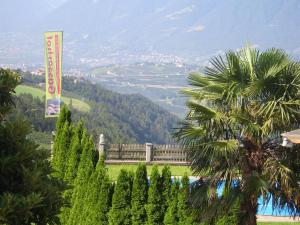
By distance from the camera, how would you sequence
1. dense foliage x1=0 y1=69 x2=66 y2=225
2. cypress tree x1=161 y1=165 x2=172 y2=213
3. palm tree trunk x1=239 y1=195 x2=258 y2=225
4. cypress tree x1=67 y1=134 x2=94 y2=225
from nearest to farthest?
dense foliage x1=0 y1=69 x2=66 y2=225 < palm tree trunk x1=239 y1=195 x2=258 y2=225 < cypress tree x1=161 y1=165 x2=172 y2=213 < cypress tree x1=67 y1=134 x2=94 y2=225

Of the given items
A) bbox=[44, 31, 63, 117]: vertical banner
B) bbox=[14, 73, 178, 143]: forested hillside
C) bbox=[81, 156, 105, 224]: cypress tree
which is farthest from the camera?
bbox=[14, 73, 178, 143]: forested hillside

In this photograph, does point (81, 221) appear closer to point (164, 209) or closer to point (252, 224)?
point (164, 209)

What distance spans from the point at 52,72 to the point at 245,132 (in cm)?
1266

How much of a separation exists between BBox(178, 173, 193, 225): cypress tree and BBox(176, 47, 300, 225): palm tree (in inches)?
15.5

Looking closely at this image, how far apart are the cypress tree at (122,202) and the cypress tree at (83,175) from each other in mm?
1298

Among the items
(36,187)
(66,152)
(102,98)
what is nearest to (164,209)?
(66,152)

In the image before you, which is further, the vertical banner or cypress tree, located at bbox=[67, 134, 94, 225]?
the vertical banner

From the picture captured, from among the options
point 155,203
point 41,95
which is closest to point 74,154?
point 155,203

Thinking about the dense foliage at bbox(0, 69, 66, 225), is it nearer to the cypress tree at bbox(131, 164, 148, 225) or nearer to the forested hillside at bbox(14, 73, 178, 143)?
the cypress tree at bbox(131, 164, 148, 225)

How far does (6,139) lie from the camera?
4.37 meters

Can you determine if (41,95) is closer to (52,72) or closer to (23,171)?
(52,72)

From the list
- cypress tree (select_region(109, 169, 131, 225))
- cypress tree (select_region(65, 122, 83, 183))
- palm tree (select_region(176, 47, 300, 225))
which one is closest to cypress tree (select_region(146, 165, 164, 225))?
cypress tree (select_region(109, 169, 131, 225))

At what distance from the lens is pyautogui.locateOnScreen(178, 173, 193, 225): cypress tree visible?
9.12 metres

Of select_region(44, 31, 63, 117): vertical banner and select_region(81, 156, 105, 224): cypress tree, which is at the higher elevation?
select_region(44, 31, 63, 117): vertical banner
